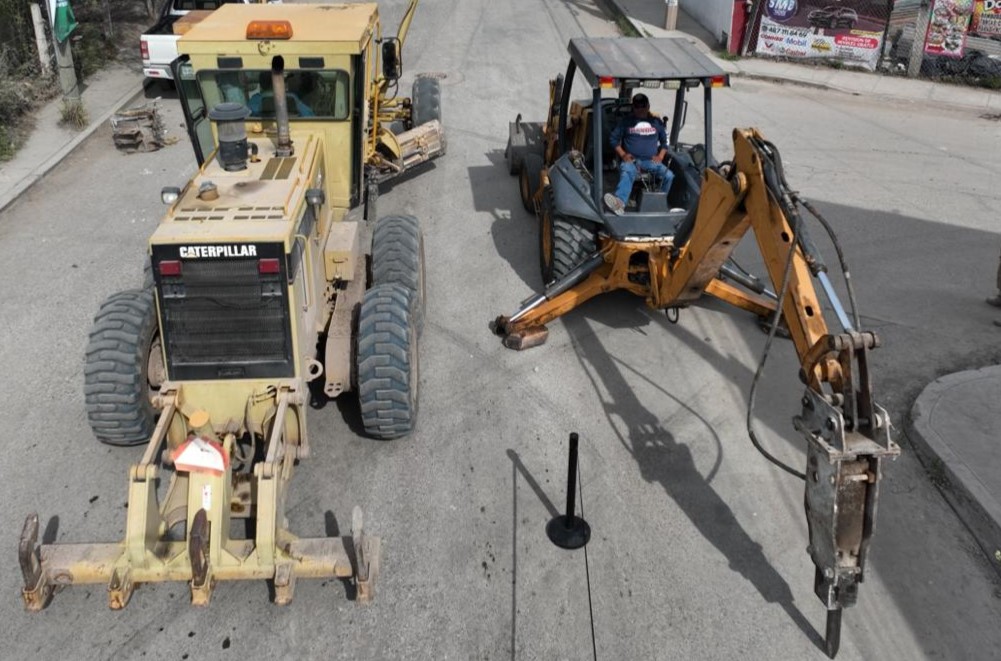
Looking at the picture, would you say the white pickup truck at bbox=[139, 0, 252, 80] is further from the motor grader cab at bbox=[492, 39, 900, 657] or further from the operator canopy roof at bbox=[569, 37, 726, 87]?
the operator canopy roof at bbox=[569, 37, 726, 87]

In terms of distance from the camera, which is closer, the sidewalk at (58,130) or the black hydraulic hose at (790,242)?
the black hydraulic hose at (790,242)

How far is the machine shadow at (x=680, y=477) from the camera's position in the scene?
534cm

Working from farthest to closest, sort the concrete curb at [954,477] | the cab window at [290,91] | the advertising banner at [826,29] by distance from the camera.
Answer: the advertising banner at [826,29] < the cab window at [290,91] < the concrete curb at [954,477]

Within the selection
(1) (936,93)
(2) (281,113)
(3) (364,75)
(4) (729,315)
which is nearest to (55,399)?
(2) (281,113)

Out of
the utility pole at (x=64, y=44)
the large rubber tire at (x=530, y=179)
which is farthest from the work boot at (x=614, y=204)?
the utility pole at (x=64, y=44)

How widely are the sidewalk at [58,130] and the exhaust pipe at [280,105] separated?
6139mm

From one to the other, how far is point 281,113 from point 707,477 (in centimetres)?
425

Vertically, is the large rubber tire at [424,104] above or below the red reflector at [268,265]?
below

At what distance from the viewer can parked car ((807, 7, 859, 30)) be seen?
58.9 ft

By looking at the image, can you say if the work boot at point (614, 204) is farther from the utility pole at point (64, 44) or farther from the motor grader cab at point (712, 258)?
the utility pole at point (64, 44)

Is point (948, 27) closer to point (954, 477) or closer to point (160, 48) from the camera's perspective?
point (954, 477)

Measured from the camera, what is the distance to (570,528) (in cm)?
564

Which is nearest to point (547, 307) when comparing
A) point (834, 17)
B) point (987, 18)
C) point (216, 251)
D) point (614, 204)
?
point (614, 204)

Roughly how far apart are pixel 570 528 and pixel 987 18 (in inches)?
657
